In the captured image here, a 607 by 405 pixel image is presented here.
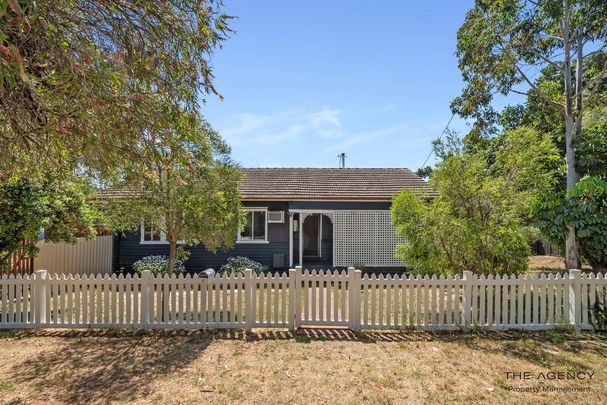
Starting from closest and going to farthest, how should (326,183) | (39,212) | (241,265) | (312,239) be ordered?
(39,212) < (241,265) < (326,183) < (312,239)

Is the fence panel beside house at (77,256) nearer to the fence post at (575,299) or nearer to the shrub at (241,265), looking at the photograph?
→ the shrub at (241,265)

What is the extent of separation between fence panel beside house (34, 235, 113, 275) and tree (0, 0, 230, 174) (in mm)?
6644

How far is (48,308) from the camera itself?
22.5ft

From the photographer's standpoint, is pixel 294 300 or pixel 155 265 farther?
pixel 155 265

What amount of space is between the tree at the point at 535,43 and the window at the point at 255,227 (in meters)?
8.94

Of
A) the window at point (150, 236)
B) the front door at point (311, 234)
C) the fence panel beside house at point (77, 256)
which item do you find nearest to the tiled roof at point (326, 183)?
the front door at point (311, 234)

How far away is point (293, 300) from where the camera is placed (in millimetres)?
6801

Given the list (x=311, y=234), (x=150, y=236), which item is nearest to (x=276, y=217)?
(x=311, y=234)

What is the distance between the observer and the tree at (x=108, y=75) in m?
3.64

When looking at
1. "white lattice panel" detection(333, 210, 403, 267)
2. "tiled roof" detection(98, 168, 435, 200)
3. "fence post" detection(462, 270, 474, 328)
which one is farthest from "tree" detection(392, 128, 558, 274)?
"white lattice panel" detection(333, 210, 403, 267)

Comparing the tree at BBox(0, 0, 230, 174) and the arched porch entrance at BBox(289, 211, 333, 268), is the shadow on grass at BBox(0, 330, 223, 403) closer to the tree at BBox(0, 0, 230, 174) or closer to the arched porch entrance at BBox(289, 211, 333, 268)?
the tree at BBox(0, 0, 230, 174)

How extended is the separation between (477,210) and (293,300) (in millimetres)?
4620

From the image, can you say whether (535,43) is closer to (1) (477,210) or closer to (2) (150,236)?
(1) (477,210)

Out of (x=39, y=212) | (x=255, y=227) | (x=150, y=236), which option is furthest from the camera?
(x=255, y=227)
